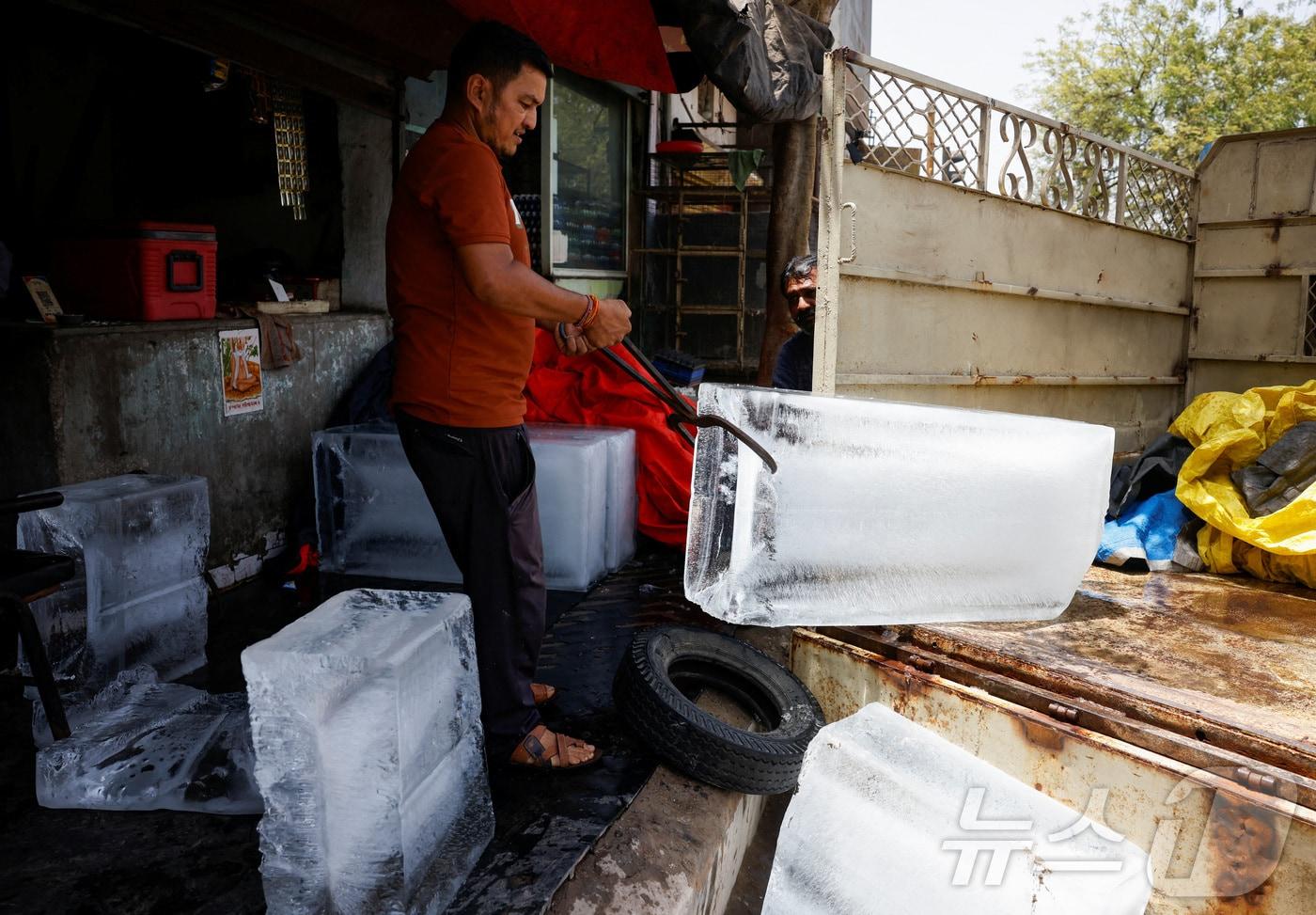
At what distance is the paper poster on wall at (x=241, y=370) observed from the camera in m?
4.23

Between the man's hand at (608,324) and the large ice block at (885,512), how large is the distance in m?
0.40

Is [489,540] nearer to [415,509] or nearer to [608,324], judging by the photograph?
[608,324]

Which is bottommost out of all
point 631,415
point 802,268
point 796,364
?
point 631,415

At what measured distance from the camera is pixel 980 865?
1.89 metres

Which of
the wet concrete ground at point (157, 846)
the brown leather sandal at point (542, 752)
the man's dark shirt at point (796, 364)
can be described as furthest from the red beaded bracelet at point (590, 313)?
the man's dark shirt at point (796, 364)

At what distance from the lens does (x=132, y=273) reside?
3.89 m

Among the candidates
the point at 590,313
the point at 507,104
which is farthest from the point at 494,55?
the point at 590,313

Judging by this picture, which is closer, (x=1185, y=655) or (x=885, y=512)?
(x=1185, y=655)

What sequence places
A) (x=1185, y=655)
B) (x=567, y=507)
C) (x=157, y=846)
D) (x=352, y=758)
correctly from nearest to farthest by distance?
1. (x=352, y=758)
2. (x=157, y=846)
3. (x=1185, y=655)
4. (x=567, y=507)

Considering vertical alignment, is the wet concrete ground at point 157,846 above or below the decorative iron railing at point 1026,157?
below

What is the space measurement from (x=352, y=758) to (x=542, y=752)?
90cm

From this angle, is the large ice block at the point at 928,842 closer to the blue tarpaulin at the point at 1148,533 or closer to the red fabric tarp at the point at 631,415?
the blue tarpaulin at the point at 1148,533

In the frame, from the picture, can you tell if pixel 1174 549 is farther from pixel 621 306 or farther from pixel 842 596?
pixel 621 306

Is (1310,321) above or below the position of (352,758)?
above
